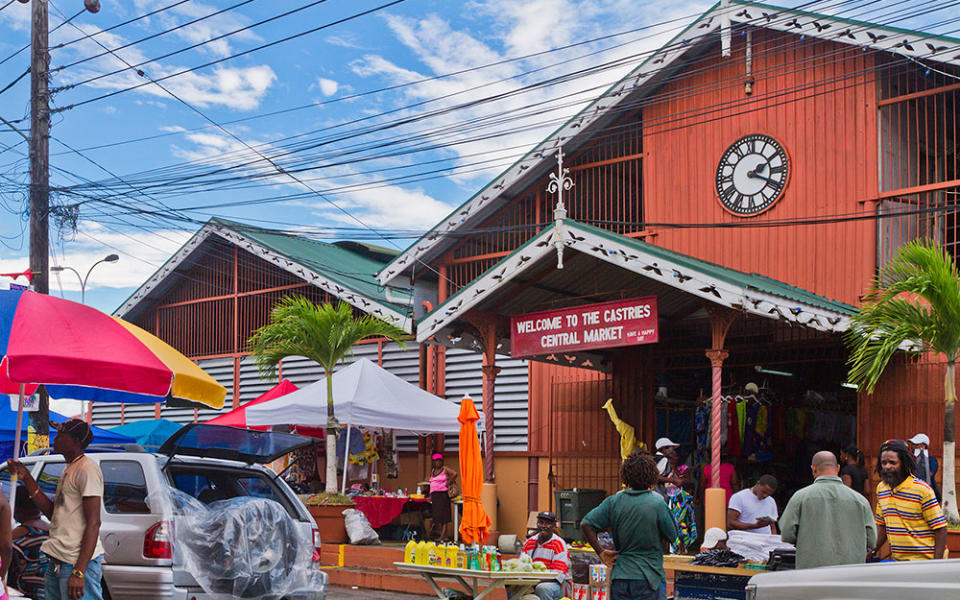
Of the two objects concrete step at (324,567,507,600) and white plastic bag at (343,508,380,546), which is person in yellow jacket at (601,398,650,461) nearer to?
concrete step at (324,567,507,600)

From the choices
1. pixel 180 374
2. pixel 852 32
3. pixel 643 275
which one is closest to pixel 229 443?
pixel 180 374

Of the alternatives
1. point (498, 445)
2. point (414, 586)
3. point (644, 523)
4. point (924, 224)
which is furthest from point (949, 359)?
point (498, 445)

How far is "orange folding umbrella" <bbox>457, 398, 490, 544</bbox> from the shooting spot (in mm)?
12508

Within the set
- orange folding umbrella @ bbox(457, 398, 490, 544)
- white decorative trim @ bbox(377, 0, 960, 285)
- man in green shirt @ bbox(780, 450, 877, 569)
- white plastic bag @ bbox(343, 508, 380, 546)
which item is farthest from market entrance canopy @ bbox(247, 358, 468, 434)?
man in green shirt @ bbox(780, 450, 877, 569)

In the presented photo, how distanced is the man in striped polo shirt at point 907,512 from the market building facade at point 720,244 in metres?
4.04

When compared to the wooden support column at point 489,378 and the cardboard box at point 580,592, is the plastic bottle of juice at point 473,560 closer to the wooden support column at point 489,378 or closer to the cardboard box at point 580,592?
the cardboard box at point 580,592

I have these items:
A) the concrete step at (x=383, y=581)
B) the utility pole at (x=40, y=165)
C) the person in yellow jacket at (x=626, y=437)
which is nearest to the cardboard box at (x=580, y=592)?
the concrete step at (x=383, y=581)

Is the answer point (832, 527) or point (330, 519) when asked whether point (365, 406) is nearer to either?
point (330, 519)

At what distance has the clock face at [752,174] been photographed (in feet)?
50.7

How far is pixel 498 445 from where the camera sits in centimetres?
1845

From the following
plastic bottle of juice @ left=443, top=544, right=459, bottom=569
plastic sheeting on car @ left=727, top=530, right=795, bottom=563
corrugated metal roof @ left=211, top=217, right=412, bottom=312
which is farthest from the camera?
corrugated metal roof @ left=211, top=217, right=412, bottom=312

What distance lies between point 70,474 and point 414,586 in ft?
24.6

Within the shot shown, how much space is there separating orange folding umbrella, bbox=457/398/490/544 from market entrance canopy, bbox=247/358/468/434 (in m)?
4.82

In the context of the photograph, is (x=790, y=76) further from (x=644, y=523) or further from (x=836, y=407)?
(x=644, y=523)
